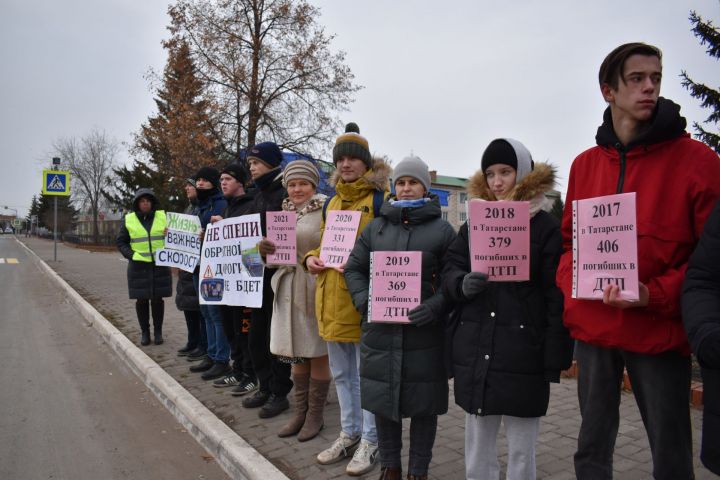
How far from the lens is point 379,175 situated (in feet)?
11.9

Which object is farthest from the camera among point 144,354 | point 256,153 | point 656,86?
point 144,354

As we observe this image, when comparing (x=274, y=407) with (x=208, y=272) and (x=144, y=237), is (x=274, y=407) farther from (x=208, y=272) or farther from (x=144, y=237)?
(x=144, y=237)

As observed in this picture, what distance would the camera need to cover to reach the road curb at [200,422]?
11.5ft

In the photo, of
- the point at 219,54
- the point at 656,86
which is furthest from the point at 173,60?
the point at 656,86

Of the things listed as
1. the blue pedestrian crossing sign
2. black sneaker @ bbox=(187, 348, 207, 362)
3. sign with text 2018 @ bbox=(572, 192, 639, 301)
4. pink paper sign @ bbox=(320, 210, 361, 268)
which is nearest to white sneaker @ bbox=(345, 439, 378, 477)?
pink paper sign @ bbox=(320, 210, 361, 268)

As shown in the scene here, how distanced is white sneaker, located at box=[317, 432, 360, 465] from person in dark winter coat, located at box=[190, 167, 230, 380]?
246cm

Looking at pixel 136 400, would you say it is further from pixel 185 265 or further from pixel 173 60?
pixel 173 60

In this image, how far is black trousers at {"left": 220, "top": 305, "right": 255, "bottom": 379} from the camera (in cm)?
500

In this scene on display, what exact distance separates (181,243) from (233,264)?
A: 5.51 feet

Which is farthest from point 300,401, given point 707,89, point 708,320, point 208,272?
point 707,89

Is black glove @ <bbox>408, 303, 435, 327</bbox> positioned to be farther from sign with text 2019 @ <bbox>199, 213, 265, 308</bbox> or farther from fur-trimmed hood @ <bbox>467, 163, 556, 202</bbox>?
sign with text 2019 @ <bbox>199, 213, 265, 308</bbox>

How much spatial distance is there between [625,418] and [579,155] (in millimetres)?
2888

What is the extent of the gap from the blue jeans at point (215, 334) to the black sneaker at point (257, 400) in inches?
42.0

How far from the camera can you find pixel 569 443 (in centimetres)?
387
